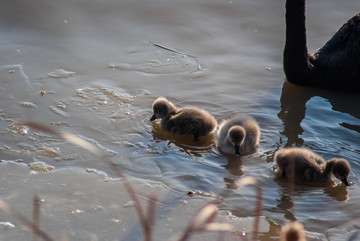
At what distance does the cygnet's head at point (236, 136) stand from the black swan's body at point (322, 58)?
2.00 m

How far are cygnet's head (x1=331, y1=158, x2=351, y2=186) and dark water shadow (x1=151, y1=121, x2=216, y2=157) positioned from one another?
1108mm


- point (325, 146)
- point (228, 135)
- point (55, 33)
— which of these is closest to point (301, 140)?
point (325, 146)

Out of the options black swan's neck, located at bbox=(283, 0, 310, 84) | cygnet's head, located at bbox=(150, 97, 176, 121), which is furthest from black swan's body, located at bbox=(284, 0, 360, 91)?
cygnet's head, located at bbox=(150, 97, 176, 121)

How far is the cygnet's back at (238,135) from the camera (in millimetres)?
4855

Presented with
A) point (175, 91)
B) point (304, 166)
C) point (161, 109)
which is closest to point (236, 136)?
point (304, 166)

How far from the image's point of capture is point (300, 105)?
20.5 feet

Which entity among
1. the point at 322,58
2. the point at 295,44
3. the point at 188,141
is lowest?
the point at 188,141

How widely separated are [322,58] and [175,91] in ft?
6.31

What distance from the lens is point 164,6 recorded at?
27.3ft

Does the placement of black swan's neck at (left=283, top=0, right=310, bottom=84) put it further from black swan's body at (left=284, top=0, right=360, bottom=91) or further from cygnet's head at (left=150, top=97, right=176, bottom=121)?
cygnet's head at (left=150, top=97, right=176, bottom=121)

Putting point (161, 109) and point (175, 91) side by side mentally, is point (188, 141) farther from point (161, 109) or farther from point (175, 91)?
point (175, 91)

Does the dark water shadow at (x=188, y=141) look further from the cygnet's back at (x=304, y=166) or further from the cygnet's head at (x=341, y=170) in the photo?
the cygnet's head at (x=341, y=170)

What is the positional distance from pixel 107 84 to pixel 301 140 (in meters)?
2.03

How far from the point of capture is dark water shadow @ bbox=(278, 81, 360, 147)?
5.55m
